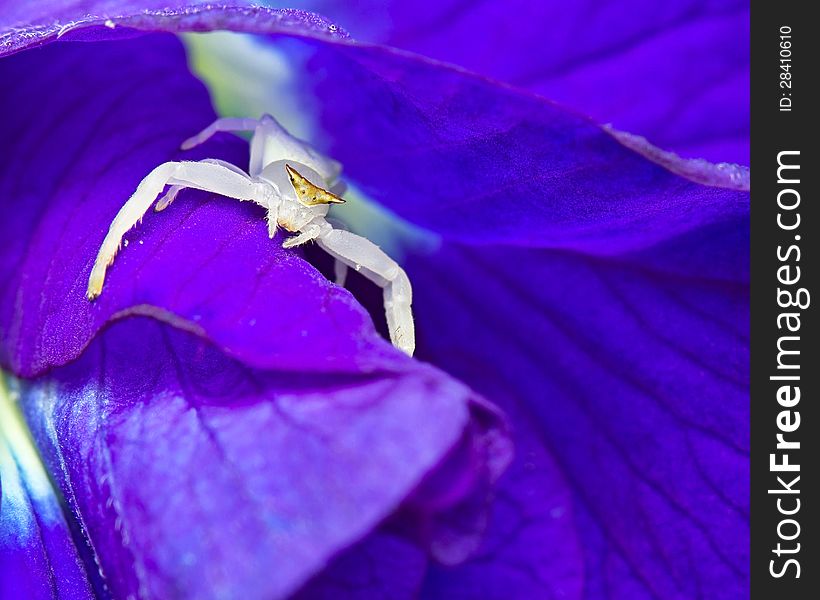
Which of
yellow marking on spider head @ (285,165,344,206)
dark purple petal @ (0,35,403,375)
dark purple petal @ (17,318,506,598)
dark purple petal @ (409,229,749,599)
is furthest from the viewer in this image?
dark purple petal @ (409,229,749,599)

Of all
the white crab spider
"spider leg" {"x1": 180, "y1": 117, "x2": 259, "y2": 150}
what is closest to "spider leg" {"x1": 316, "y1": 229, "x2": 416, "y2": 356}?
the white crab spider

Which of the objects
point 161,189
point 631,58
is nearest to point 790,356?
point 631,58

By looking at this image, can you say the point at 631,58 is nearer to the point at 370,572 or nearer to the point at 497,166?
the point at 497,166

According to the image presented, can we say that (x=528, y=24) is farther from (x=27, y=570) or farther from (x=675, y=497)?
(x=27, y=570)

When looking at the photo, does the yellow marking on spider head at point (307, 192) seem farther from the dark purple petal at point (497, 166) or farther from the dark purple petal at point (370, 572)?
the dark purple petal at point (370, 572)

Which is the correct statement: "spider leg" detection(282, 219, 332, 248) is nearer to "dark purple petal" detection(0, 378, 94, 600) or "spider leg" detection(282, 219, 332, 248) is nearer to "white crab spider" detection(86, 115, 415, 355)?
"white crab spider" detection(86, 115, 415, 355)

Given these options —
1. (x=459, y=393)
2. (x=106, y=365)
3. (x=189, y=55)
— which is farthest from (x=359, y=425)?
(x=189, y=55)
